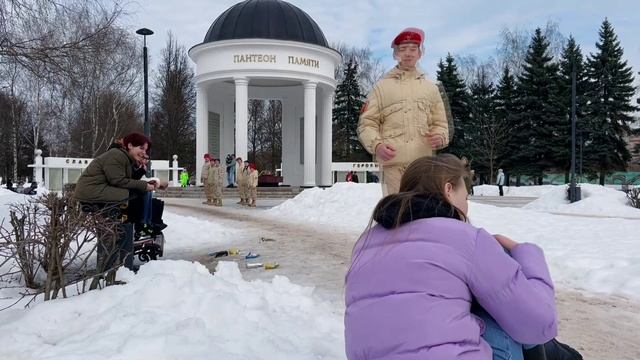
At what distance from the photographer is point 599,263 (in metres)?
5.98

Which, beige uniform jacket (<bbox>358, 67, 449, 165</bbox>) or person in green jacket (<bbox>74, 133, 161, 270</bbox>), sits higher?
beige uniform jacket (<bbox>358, 67, 449, 165</bbox>)

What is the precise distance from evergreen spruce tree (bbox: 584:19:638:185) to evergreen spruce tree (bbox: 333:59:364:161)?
1960 cm

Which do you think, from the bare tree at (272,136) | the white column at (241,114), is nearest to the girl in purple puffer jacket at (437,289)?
the white column at (241,114)

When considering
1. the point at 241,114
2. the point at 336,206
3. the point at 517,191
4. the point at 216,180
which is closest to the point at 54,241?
the point at 336,206

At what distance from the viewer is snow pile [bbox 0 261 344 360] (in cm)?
304

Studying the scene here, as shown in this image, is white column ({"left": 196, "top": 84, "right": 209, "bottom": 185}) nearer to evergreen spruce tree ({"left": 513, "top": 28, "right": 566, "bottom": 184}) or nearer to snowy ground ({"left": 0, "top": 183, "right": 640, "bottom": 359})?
snowy ground ({"left": 0, "top": 183, "right": 640, "bottom": 359})

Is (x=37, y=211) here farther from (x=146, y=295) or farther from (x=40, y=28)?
(x=40, y=28)

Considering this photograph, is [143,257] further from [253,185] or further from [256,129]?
[256,129]

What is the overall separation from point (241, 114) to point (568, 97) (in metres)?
25.4

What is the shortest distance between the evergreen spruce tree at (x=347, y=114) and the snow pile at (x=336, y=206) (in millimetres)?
35514

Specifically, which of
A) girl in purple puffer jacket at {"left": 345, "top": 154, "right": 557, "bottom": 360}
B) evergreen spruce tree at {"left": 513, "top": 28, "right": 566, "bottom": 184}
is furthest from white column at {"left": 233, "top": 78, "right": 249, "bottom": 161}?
girl in purple puffer jacket at {"left": 345, "top": 154, "right": 557, "bottom": 360}

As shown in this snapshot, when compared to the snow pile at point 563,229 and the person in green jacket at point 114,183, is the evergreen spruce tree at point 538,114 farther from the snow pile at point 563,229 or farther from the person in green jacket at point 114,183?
the person in green jacket at point 114,183

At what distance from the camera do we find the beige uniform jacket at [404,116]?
3.99 metres

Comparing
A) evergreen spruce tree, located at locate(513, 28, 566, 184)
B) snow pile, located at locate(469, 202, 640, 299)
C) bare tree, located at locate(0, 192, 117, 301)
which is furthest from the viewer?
evergreen spruce tree, located at locate(513, 28, 566, 184)
